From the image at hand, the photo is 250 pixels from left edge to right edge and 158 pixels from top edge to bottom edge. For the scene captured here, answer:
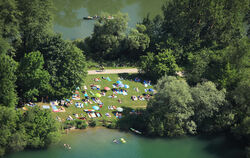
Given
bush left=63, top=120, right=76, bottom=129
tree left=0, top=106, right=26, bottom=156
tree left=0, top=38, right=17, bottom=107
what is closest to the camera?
tree left=0, top=106, right=26, bottom=156

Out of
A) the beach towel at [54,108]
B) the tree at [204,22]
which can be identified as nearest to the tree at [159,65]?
the tree at [204,22]

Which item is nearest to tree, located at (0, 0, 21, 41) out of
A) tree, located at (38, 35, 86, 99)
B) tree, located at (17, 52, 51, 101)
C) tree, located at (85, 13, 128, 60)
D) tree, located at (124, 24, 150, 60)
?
tree, located at (38, 35, 86, 99)

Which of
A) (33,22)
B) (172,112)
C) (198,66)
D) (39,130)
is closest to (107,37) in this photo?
(33,22)

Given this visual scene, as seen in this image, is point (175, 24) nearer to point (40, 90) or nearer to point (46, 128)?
point (40, 90)

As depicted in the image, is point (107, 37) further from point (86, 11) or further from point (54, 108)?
point (86, 11)

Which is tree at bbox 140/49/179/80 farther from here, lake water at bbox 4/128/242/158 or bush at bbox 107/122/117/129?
bush at bbox 107/122/117/129

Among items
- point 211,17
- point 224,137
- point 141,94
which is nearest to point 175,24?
point 211,17
